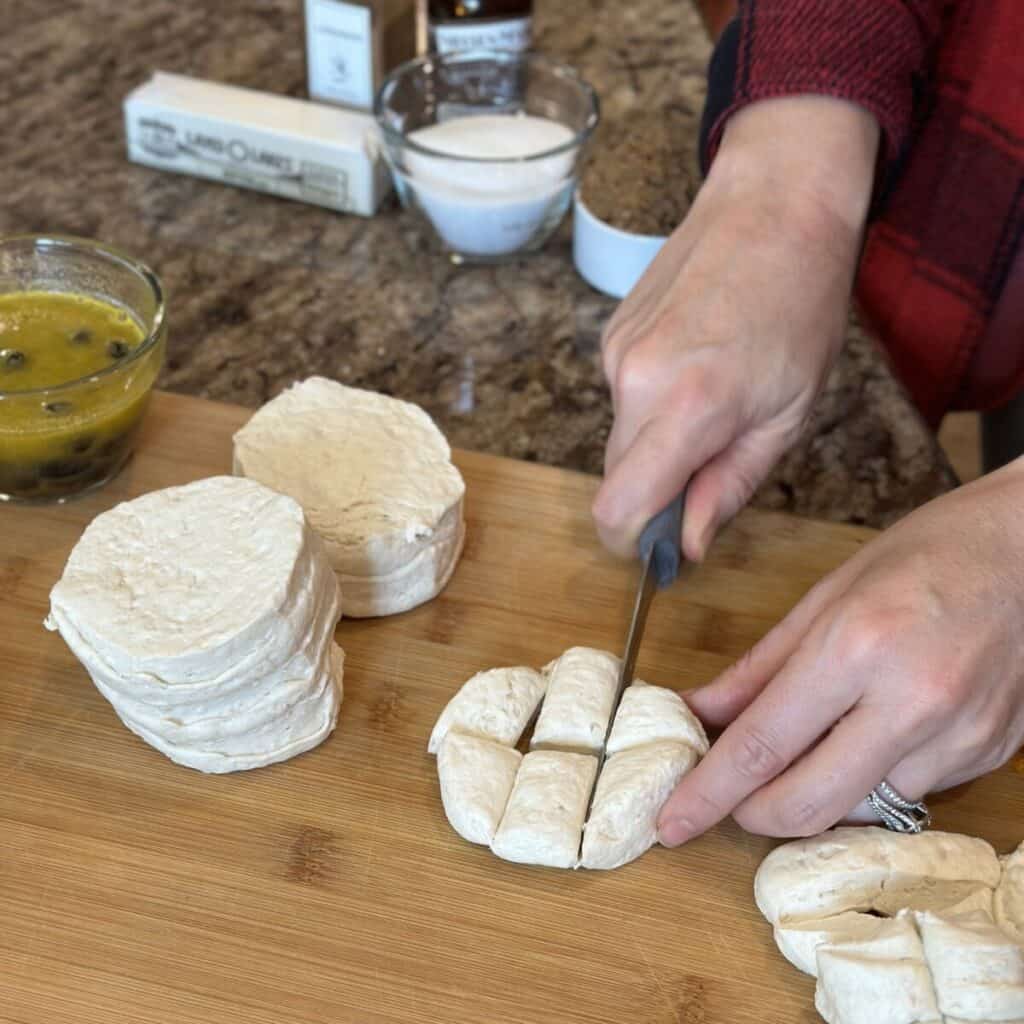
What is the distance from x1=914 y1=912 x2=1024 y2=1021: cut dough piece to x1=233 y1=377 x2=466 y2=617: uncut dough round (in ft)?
2.24

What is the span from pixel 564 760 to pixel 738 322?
0.54 metres

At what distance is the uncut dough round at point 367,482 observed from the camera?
1480 millimetres

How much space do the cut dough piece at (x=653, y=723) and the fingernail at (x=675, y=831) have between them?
0.10 meters

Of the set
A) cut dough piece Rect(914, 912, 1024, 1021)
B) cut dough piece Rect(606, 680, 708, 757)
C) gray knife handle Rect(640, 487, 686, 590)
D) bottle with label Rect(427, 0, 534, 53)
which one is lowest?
cut dough piece Rect(606, 680, 708, 757)

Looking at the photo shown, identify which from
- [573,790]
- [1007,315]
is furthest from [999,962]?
[1007,315]

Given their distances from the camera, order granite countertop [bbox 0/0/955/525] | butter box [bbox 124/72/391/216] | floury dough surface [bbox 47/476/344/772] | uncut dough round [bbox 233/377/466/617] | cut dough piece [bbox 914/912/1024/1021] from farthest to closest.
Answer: butter box [bbox 124/72/391/216], granite countertop [bbox 0/0/955/525], uncut dough round [bbox 233/377/466/617], floury dough surface [bbox 47/476/344/772], cut dough piece [bbox 914/912/1024/1021]

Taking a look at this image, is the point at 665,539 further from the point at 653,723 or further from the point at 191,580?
the point at 191,580

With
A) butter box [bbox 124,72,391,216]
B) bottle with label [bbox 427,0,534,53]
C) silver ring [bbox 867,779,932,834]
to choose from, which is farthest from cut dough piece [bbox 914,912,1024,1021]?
bottle with label [bbox 427,0,534,53]

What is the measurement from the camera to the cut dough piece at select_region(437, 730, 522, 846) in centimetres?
132

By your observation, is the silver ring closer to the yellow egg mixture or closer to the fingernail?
the fingernail

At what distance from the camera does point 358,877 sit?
1.30 metres

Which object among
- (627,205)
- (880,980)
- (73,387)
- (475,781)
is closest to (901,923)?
(880,980)

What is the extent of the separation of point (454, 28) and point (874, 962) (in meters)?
1.69

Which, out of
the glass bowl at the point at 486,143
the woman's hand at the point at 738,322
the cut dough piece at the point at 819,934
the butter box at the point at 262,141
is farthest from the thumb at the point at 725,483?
the butter box at the point at 262,141
